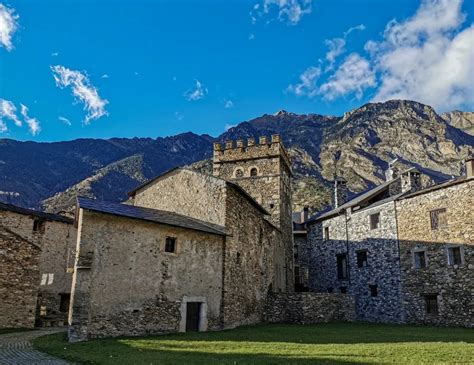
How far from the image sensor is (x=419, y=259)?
84.1ft

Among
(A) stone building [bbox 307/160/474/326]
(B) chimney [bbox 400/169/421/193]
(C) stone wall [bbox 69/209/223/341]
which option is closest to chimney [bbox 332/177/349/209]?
(A) stone building [bbox 307/160/474/326]

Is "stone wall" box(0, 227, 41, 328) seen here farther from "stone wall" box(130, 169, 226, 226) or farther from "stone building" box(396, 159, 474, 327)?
"stone building" box(396, 159, 474, 327)

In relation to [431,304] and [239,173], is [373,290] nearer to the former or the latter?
[431,304]

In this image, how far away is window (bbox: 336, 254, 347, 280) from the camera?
3238 cm

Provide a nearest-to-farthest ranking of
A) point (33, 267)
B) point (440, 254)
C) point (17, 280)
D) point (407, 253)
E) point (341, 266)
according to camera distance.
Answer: point (17, 280) < point (33, 267) < point (440, 254) < point (407, 253) < point (341, 266)

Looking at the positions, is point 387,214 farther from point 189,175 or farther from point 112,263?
point 112,263

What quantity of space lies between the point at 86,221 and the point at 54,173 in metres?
110

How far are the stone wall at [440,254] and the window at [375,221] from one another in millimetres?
2208

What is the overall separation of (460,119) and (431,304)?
157 meters

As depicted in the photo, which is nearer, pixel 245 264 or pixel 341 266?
pixel 245 264

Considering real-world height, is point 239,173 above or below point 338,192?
below

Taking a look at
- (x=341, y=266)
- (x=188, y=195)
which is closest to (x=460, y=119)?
(x=341, y=266)

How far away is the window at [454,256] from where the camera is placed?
76.7 feet

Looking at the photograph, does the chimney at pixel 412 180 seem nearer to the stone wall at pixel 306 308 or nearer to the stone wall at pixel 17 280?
the stone wall at pixel 306 308
